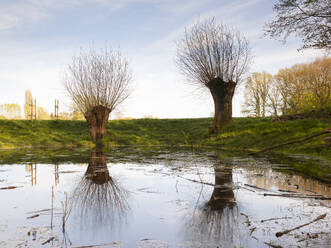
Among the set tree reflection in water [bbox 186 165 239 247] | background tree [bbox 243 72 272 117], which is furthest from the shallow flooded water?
background tree [bbox 243 72 272 117]

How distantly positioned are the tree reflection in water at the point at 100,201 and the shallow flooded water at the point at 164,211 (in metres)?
0.01

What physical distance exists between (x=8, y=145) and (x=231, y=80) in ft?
53.0

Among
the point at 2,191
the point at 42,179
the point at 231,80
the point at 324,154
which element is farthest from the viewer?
the point at 231,80

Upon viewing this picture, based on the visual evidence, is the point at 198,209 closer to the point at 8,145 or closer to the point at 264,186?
the point at 264,186

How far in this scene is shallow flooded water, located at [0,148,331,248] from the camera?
109 inches

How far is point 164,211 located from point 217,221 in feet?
2.66

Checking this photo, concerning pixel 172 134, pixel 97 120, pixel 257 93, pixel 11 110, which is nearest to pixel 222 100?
pixel 172 134

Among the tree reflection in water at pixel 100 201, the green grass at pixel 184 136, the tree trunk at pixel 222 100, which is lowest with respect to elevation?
the tree reflection in water at pixel 100 201

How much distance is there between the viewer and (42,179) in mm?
6324

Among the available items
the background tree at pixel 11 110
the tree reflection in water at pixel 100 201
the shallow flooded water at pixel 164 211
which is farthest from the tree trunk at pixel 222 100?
the background tree at pixel 11 110

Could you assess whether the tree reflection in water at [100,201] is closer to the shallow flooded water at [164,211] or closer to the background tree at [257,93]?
the shallow flooded water at [164,211]

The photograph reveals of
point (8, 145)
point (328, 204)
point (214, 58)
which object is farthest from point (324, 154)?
point (8, 145)

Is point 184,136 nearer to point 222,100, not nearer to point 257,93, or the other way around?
point 222,100

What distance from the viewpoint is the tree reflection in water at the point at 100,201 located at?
3449mm
